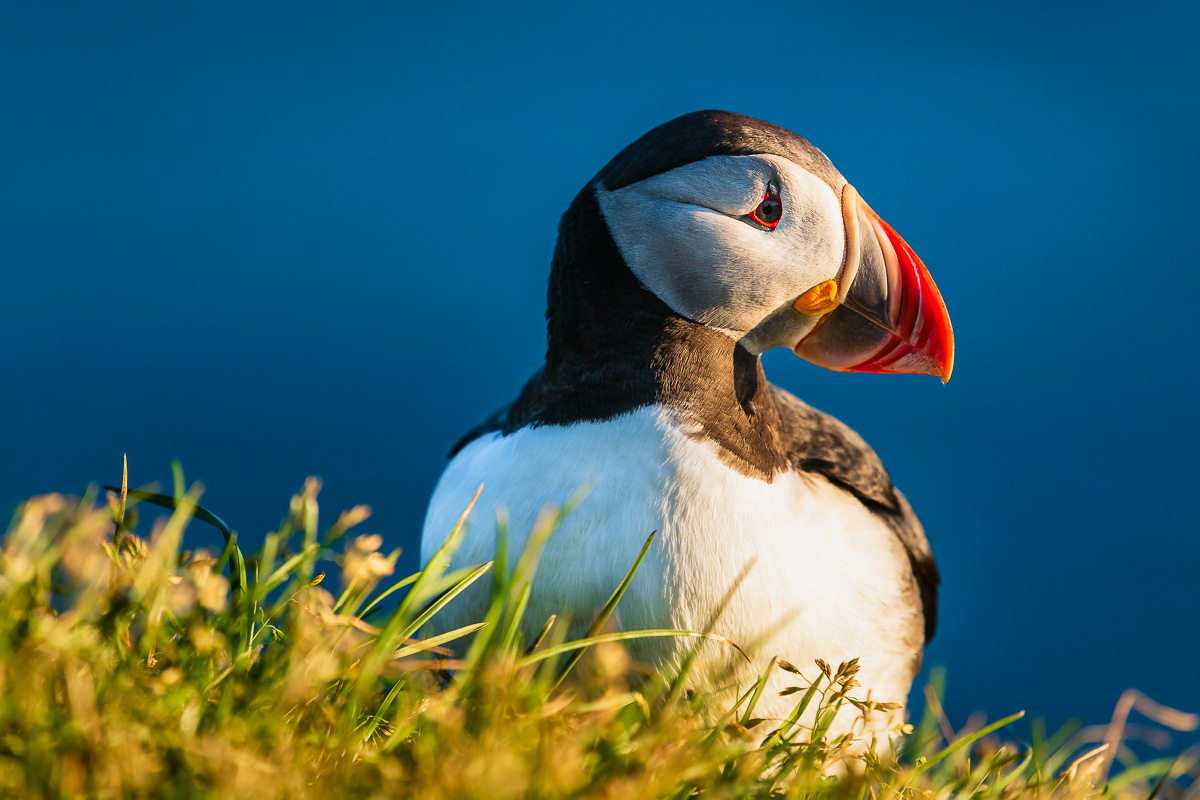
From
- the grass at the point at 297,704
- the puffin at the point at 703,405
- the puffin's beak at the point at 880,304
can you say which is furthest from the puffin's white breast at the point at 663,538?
the puffin's beak at the point at 880,304

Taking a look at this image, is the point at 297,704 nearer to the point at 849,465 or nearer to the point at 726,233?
the point at 726,233

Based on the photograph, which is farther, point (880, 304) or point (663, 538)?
point (880, 304)

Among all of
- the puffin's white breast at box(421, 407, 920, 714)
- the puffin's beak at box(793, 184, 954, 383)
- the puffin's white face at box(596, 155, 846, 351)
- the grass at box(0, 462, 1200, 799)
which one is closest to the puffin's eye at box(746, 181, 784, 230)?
the puffin's white face at box(596, 155, 846, 351)

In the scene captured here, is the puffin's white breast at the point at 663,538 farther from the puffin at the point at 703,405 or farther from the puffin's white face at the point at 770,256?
the puffin's white face at the point at 770,256

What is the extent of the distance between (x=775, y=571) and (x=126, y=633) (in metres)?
0.73

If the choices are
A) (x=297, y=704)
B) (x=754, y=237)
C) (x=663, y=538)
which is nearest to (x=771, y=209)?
(x=754, y=237)

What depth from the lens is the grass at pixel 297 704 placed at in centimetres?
58

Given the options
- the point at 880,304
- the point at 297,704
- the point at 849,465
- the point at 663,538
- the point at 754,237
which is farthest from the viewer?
the point at 849,465

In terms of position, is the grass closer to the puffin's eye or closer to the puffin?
the puffin

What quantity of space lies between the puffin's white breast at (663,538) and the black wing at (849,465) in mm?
232

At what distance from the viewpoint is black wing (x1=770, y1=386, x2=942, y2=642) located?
1493 mm

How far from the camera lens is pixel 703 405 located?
1181 mm

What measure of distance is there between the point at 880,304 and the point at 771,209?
235 millimetres

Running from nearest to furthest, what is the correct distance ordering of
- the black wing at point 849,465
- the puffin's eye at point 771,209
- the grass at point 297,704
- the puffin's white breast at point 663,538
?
the grass at point 297,704, the puffin's white breast at point 663,538, the puffin's eye at point 771,209, the black wing at point 849,465
